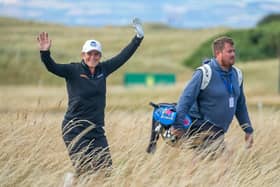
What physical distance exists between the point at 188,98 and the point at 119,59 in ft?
2.86

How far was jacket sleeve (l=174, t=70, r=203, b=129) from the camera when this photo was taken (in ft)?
24.1

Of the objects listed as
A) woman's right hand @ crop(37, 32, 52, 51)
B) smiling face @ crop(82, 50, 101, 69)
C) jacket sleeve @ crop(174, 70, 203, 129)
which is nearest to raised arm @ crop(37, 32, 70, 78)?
woman's right hand @ crop(37, 32, 52, 51)

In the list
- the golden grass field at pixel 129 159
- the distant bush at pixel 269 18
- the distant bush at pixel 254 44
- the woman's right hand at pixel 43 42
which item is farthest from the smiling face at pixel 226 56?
the distant bush at pixel 269 18

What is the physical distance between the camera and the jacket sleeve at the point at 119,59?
25.3 feet

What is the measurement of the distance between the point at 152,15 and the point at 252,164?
570 ft

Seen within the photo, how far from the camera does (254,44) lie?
7106 centimetres

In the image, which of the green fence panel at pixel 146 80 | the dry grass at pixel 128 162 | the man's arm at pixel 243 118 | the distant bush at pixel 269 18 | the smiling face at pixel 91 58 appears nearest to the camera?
the dry grass at pixel 128 162

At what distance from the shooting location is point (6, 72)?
5097cm

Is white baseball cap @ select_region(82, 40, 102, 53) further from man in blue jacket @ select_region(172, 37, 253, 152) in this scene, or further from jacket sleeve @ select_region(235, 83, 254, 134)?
jacket sleeve @ select_region(235, 83, 254, 134)

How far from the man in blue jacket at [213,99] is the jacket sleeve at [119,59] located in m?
0.72

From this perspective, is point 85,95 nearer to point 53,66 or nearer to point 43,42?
point 53,66

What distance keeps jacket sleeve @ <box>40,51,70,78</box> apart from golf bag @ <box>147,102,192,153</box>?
0.88m

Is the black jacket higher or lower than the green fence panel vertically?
higher

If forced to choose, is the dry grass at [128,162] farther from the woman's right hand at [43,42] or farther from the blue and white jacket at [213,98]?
the woman's right hand at [43,42]
